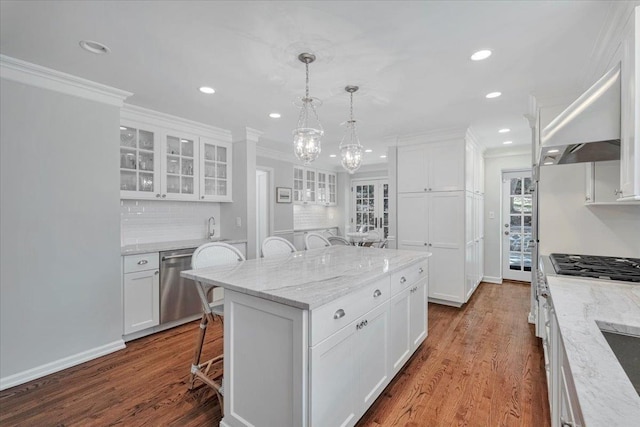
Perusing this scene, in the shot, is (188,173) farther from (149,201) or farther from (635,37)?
(635,37)

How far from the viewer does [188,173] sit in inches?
153

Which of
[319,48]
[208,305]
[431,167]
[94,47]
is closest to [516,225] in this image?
[431,167]

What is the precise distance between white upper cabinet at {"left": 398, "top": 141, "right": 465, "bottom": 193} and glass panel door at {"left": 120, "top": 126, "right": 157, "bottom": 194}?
337 centimetres

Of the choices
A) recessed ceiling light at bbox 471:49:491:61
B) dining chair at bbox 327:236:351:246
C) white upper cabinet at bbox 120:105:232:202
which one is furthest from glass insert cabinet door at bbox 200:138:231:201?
recessed ceiling light at bbox 471:49:491:61

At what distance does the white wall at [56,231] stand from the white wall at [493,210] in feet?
18.9

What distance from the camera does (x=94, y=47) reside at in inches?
82.4

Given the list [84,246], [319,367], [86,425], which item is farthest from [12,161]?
[319,367]

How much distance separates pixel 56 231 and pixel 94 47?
1.50m

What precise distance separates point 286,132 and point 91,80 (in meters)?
2.33

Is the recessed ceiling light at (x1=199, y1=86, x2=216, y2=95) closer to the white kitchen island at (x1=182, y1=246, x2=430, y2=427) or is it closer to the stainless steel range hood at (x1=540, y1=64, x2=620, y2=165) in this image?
the white kitchen island at (x1=182, y1=246, x2=430, y2=427)

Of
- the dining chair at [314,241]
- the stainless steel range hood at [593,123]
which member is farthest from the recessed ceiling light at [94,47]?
the stainless steel range hood at [593,123]

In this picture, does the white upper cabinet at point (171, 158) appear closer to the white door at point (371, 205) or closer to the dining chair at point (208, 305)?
the dining chair at point (208, 305)

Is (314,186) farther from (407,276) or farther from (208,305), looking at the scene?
(208,305)

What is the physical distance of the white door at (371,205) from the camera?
7176mm
